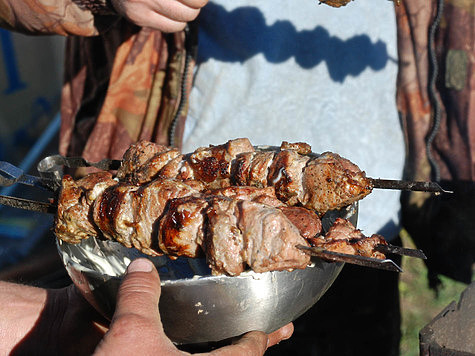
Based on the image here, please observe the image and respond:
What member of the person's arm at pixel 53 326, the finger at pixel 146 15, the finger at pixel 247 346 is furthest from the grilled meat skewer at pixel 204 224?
the finger at pixel 146 15

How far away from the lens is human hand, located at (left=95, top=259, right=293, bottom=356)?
1.49 meters

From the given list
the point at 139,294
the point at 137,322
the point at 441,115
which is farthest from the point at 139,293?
the point at 441,115

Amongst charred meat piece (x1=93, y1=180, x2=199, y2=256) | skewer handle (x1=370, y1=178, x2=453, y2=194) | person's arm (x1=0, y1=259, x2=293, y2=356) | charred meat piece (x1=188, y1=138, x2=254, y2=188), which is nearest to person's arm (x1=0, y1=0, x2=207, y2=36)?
charred meat piece (x1=188, y1=138, x2=254, y2=188)

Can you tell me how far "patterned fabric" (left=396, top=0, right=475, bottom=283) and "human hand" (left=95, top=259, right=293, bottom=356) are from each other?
2.35 m

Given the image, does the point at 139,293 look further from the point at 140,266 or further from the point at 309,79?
the point at 309,79

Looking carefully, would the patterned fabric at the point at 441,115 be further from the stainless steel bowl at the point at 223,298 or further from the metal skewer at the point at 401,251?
the metal skewer at the point at 401,251

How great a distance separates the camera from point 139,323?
5.03ft

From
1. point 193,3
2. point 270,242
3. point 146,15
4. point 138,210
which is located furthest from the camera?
point 146,15

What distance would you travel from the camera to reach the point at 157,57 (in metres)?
3.51

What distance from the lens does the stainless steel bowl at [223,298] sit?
1.67m

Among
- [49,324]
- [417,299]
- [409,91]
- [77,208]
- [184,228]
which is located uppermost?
[409,91]

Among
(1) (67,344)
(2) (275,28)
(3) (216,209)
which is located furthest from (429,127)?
(1) (67,344)

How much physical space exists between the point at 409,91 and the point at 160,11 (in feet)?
6.16

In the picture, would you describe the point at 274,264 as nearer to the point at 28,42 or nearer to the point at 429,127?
the point at 429,127
